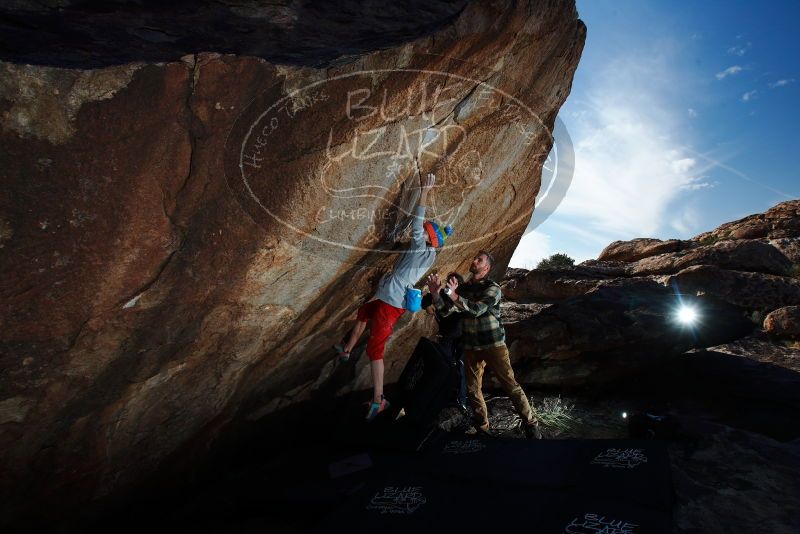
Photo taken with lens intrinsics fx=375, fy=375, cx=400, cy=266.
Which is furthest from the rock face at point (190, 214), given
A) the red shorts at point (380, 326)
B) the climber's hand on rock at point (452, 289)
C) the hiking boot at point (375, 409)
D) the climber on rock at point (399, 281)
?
the hiking boot at point (375, 409)

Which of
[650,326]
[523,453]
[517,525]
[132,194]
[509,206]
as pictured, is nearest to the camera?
[132,194]

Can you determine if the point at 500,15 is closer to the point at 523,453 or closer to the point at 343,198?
the point at 343,198

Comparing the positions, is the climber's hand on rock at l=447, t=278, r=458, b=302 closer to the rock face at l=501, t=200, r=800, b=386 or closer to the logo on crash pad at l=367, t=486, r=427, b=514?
the logo on crash pad at l=367, t=486, r=427, b=514

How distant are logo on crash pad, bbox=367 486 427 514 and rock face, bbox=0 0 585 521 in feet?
5.47

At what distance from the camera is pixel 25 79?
186 centimetres

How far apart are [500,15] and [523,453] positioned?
383 cm

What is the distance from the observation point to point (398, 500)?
2980 mm

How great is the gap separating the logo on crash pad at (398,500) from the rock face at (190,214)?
1.67 metres

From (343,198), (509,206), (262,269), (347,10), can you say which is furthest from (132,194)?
(509,206)

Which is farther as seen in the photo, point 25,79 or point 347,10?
point 347,10

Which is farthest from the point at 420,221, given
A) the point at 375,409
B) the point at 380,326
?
the point at 375,409

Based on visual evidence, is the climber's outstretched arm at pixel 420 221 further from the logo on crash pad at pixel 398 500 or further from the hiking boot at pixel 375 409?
the logo on crash pad at pixel 398 500

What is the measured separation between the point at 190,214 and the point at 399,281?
2.13 metres

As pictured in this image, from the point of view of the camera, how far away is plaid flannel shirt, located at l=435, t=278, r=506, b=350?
4.32m
